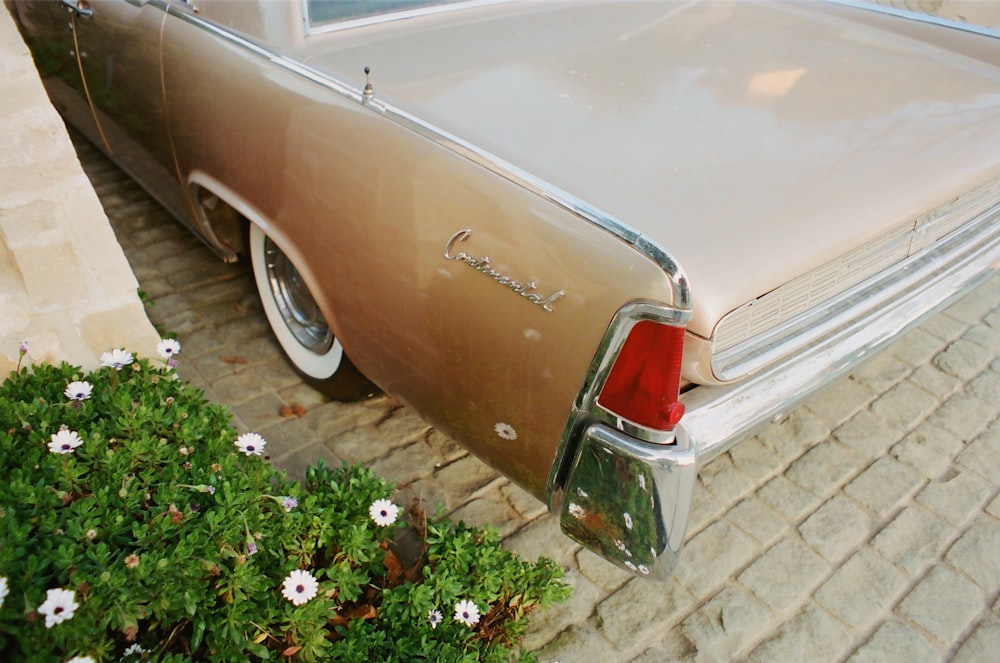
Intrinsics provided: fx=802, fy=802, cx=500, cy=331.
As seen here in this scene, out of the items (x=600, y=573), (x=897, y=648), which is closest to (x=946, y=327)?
(x=897, y=648)

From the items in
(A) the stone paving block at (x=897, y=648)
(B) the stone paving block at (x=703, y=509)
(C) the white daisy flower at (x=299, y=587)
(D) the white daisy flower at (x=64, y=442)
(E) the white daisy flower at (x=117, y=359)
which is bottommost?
(B) the stone paving block at (x=703, y=509)

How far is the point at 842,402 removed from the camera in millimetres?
2951

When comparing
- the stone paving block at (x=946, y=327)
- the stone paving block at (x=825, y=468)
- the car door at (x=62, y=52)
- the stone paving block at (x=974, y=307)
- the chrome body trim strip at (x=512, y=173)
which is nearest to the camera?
the chrome body trim strip at (x=512, y=173)

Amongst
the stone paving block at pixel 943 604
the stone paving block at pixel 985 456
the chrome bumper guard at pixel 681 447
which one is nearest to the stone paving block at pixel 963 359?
the stone paving block at pixel 985 456

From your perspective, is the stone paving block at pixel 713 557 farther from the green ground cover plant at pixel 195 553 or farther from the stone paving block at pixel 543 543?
the green ground cover plant at pixel 195 553

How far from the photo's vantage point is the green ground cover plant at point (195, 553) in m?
1.53

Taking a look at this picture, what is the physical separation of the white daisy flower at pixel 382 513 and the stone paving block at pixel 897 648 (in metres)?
1.24

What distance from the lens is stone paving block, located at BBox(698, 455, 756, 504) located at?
2.56 metres

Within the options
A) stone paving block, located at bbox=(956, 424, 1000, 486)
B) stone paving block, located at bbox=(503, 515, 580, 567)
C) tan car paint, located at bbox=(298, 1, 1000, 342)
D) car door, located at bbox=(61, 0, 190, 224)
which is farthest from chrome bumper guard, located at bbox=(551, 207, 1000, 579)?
car door, located at bbox=(61, 0, 190, 224)

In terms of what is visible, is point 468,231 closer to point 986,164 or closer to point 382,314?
point 382,314

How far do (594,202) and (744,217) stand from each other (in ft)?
1.07

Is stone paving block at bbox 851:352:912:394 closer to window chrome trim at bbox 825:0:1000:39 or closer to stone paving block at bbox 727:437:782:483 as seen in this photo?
stone paving block at bbox 727:437:782:483

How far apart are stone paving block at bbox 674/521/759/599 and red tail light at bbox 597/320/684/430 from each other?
79 cm

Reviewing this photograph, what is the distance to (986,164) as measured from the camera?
2027 millimetres
